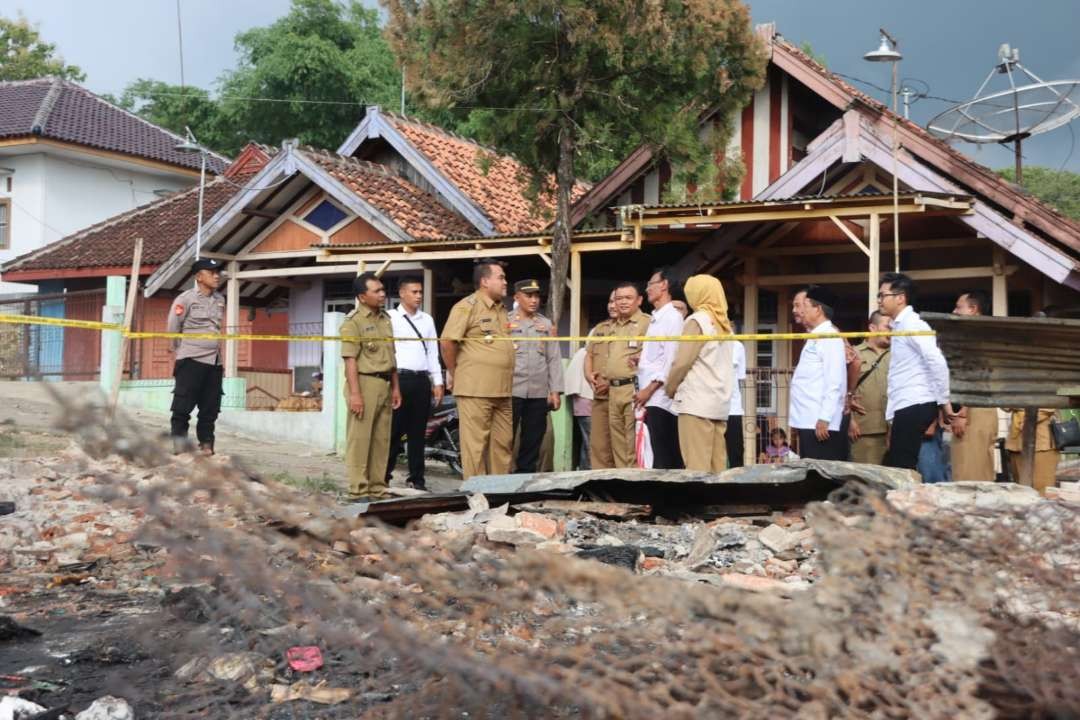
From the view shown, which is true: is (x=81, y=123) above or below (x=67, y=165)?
above

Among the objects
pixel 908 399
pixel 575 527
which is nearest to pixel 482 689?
pixel 575 527

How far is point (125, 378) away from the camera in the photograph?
50.2 ft

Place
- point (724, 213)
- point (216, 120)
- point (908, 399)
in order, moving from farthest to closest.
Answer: point (216, 120) < point (724, 213) < point (908, 399)

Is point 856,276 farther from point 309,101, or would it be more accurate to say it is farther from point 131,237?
point 131,237

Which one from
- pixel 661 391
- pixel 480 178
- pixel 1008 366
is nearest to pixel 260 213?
pixel 480 178

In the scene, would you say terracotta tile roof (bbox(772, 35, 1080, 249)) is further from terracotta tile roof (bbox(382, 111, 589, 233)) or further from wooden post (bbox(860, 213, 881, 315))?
terracotta tile roof (bbox(382, 111, 589, 233))

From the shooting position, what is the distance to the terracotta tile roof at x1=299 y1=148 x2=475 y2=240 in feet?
50.9

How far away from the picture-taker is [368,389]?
789 cm

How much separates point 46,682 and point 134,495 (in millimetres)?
1544

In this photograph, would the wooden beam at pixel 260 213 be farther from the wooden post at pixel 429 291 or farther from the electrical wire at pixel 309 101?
the electrical wire at pixel 309 101

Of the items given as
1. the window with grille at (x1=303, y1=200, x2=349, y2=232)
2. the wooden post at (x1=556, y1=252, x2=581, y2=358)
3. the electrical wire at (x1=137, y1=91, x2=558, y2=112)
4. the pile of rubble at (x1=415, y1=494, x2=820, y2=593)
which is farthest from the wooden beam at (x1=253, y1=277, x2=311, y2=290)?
the pile of rubble at (x1=415, y1=494, x2=820, y2=593)

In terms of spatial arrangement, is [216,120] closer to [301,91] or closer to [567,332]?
[301,91]

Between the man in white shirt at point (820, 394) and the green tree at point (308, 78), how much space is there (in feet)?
78.6

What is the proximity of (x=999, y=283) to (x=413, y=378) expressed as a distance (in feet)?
21.8
